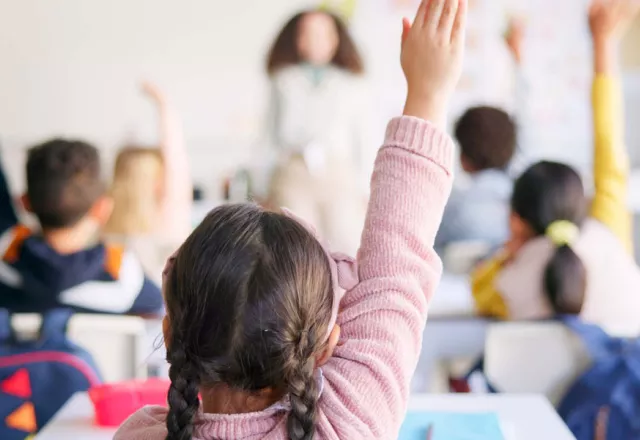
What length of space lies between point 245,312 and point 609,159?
53.2 inches

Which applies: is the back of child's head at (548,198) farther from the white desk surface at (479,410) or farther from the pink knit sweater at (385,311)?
the pink knit sweater at (385,311)

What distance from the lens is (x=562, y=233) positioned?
5.13ft

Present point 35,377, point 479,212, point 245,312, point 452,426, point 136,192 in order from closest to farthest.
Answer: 1. point 245,312
2. point 452,426
3. point 35,377
4. point 479,212
5. point 136,192

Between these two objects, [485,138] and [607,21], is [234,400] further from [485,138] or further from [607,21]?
[485,138]

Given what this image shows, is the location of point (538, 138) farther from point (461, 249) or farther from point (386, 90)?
point (461, 249)

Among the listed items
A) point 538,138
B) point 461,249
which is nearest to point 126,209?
point 461,249

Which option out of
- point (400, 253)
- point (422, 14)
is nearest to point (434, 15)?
point (422, 14)

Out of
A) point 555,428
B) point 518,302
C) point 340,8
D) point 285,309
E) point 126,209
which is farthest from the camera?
point 340,8

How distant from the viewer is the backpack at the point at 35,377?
1.27 meters

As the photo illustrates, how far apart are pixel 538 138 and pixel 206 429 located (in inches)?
172

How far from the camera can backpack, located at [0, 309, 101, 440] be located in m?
1.27

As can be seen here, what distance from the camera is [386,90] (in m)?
4.74

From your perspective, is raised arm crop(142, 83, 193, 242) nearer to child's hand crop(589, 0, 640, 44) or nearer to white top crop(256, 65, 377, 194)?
white top crop(256, 65, 377, 194)

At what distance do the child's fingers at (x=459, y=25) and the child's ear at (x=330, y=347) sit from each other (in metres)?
0.31
